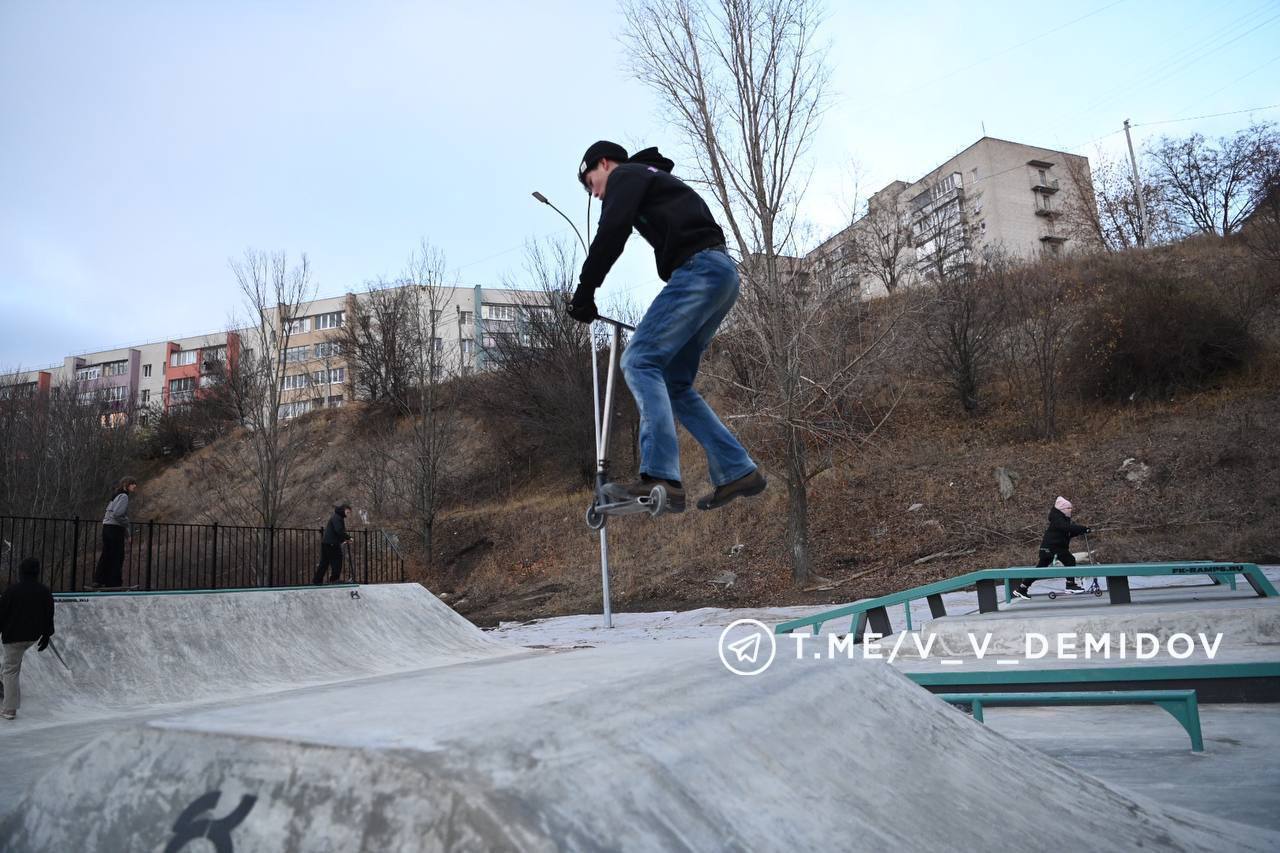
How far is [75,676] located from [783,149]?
53.9 ft

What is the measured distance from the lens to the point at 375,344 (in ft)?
138

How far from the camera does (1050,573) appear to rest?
9.84 metres

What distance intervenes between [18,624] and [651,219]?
7216 millimetres

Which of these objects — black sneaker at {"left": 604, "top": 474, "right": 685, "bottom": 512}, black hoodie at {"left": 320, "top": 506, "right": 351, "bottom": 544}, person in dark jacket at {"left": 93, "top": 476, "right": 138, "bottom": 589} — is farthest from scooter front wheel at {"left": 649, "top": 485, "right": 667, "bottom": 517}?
black hoodie at {"left": 320, "top": 506, "right": 351, "bottom": 544}

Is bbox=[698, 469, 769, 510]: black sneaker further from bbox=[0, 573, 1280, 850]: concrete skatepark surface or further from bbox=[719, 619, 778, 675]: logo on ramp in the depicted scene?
bbox=[0, 573, 1280, 850]: concrete skatepark surface

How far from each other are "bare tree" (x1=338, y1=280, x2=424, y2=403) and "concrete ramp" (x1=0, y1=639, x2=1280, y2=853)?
3571 cm

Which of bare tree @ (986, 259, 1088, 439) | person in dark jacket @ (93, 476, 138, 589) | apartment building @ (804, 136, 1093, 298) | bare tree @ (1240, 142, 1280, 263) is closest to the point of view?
person in dark jacket @ (93, 476, 138, 589)

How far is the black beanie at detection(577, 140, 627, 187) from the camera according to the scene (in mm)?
3936

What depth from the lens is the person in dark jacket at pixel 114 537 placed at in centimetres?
1272

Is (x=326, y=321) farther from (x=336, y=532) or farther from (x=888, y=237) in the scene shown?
(x=336, y=532)

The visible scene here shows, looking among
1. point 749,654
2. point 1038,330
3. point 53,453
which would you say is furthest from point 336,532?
point 53,453

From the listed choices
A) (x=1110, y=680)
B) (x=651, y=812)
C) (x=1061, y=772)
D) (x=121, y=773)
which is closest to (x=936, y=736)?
(x=1061, y=772)

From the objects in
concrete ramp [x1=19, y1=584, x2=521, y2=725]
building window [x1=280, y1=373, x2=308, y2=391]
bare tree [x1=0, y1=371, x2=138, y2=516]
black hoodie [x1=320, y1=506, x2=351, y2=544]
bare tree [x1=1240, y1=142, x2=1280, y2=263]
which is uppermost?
building window [x1=280, y1=373, x2=308, y2=391]

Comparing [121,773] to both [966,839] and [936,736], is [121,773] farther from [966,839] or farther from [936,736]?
[936,736]
